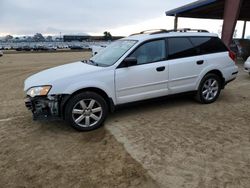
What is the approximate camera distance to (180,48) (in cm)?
560

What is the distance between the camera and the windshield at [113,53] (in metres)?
5.06

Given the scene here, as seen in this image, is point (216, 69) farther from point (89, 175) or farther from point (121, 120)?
point (89, 175)

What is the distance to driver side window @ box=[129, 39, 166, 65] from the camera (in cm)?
510

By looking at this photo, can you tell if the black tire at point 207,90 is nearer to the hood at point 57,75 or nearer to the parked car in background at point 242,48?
the hood at point 57,75

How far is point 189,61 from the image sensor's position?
560 centimetres

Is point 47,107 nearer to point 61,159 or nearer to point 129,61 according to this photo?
point 61,159

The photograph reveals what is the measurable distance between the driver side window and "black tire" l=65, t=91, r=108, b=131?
1.16m

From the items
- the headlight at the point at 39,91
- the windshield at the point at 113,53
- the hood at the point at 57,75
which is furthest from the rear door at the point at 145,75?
the headlight at the point at 39,91

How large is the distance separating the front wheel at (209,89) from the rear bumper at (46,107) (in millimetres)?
3273

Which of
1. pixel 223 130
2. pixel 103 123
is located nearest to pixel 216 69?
pixel 223 130

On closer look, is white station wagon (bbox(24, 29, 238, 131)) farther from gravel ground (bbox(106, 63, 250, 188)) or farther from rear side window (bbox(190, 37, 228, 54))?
gravel ground (bbox(106, 63, 250, 188))

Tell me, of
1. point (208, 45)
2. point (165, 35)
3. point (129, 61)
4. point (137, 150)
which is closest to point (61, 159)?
Answer: point (137, 150)

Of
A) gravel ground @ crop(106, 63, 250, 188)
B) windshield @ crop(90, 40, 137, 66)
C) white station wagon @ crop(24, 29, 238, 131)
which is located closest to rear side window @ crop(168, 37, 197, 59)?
white station wagon @ crop(24, 29, 238, 131)

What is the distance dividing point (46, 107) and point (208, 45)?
3942mm
